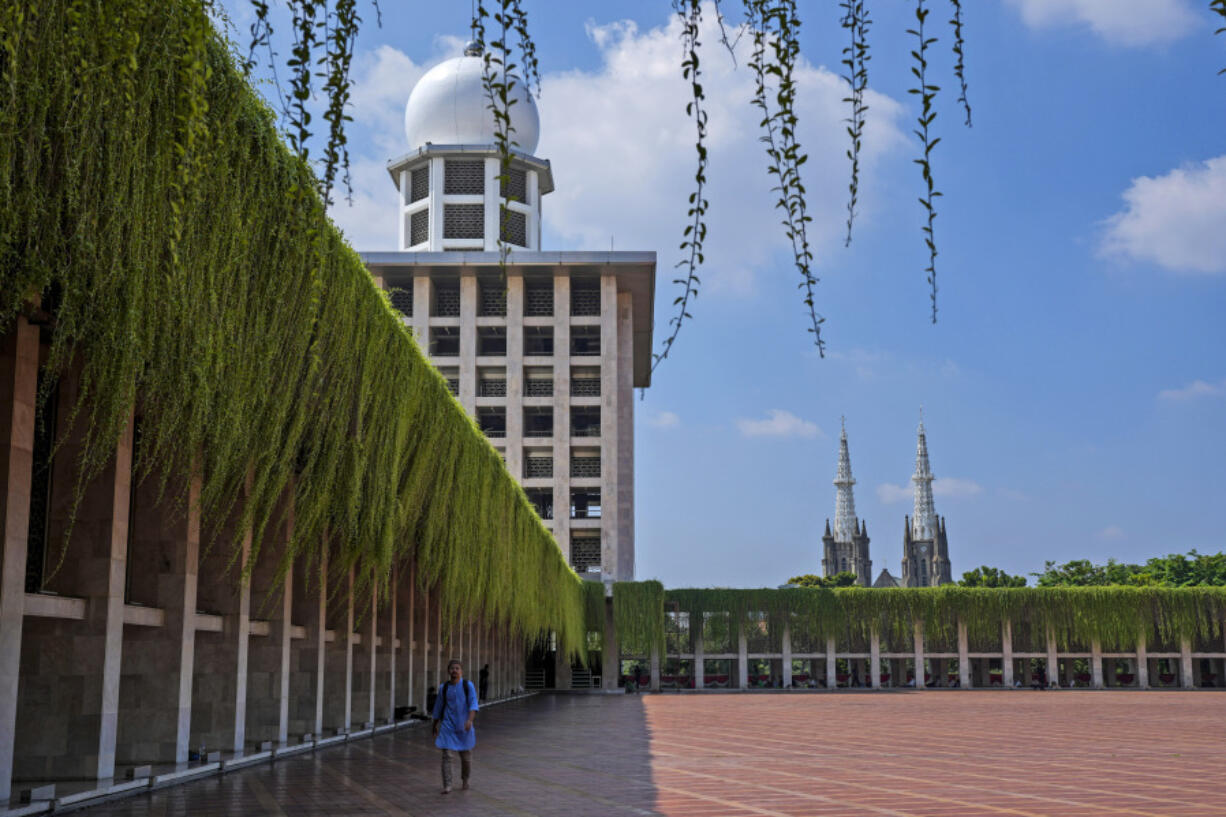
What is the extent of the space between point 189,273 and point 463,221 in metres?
61.1

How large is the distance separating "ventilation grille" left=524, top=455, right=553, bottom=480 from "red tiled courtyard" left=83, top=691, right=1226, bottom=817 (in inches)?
1485

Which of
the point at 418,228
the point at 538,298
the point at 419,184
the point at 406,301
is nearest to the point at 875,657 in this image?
the point at 538,298

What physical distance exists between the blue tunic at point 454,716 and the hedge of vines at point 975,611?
1606 inches

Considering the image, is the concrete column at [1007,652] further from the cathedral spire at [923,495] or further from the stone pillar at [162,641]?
the cathedral spire at [923,495]

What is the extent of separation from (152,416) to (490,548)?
13.2 meters

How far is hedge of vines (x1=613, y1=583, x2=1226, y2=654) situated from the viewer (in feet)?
175

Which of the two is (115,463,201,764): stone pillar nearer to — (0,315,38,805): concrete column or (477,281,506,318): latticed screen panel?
(0,315,38,805): concrete column

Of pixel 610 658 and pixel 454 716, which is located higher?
pixel 454 716

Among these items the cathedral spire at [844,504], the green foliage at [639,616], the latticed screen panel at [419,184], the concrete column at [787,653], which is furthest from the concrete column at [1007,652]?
the cathedral spire at [844,504]

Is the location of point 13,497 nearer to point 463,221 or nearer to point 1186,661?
point 1186,661

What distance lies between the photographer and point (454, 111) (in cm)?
6656

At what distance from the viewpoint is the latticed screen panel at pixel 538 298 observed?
6544 centimetres

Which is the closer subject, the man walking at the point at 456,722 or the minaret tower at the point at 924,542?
the man walking at the point at 456,722

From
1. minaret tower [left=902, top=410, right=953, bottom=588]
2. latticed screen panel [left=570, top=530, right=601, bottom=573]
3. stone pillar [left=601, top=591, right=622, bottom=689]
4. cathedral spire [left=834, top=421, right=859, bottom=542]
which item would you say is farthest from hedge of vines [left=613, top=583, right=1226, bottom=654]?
cathedral spire [left=834, top=421, right=859, bottom=542]
